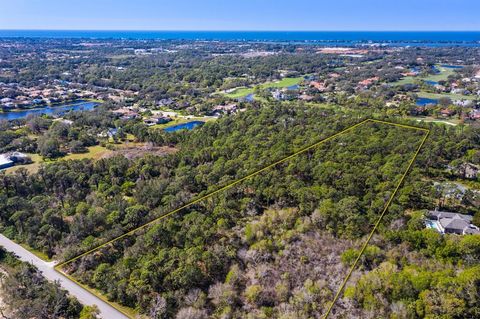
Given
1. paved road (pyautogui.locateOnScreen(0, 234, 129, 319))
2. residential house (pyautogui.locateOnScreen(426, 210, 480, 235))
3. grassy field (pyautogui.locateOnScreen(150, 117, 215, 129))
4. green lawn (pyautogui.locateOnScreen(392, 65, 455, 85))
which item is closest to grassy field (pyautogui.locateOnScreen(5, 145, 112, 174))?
grassy field (pyautogui.locateOnScreen(150, 117, 215, 129))

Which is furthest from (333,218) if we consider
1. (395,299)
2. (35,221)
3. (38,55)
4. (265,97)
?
(38,55)

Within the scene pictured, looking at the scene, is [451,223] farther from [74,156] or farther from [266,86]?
[266,86]

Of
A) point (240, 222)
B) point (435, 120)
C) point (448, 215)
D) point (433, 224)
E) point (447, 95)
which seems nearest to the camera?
point (433, 224)

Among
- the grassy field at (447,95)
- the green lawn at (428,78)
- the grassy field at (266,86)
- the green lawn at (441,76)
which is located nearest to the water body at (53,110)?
the grassy field at (266,86)

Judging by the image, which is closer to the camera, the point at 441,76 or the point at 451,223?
the point at 451,223

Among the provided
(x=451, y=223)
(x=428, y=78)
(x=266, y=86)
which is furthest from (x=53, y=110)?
(x=428, y=78)

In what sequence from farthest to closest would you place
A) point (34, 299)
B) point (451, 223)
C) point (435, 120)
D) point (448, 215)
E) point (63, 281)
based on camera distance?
point (435, 120), point (448, 215), point (451, 223), point (63, 281), point (34, 299)
